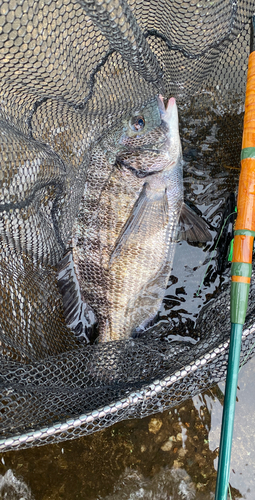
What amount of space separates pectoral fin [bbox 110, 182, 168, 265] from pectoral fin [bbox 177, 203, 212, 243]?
0.21m

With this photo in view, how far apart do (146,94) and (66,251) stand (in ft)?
4.33

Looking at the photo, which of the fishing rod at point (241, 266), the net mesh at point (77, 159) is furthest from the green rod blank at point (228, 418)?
the net mesh at point (77, 159)

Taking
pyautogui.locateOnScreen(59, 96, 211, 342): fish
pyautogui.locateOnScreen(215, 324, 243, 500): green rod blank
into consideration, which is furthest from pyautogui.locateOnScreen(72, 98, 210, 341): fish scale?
pyautogui.locateOnScreen(215, 324, 243, 500): green rod blank

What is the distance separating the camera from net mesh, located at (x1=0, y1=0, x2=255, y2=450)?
6.19 ft

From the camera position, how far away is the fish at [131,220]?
2352mm

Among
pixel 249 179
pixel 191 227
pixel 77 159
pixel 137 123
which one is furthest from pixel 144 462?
pixel 137 123

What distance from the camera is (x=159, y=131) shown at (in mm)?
2309

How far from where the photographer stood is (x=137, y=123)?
2.36 metres

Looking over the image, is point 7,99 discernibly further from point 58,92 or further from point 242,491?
point 242,491

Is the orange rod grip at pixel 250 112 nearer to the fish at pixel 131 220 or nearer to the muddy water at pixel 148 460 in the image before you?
the fish at pixel 131 220

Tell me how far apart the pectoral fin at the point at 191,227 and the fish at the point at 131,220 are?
0.04ft

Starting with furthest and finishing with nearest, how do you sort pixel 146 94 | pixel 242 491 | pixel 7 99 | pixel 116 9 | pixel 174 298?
pixel 174 298 → pixel 146 94 → pixel 242 491 → pixel 7 99 → pixel 116 9

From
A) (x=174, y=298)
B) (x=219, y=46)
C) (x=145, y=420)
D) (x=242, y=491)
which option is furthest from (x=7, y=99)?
(x=242, y=491)

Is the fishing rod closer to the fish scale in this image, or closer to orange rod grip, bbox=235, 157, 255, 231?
orange rod grip, bbox=235, 157, 255, 231
